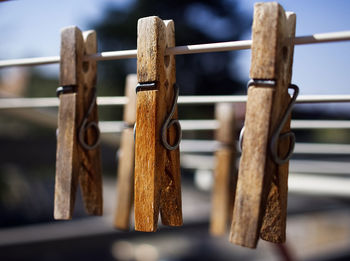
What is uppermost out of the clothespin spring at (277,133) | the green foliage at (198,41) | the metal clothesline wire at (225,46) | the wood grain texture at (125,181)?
the green foliage at (198,41)

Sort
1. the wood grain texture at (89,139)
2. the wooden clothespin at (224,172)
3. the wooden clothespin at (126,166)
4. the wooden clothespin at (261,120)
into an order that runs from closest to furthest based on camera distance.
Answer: the wooden clothespin at (261,120) < the wood grain texture at (89,139) < the wooden clothespin at (126,166) < the wooden clothespin at (224,172)

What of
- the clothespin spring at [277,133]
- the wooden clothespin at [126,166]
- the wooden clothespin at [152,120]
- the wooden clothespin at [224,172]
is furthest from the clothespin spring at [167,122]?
the wooden clothespin at [224,172]

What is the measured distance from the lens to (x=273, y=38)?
586 millimetres

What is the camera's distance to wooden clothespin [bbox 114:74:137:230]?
4.23ft

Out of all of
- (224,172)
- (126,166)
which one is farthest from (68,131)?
(224,172)

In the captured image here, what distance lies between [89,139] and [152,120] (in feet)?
0.70

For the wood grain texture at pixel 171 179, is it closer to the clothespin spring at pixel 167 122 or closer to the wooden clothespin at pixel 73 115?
the clothespin spring at pixel 167 122

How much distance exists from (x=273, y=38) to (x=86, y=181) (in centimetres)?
45

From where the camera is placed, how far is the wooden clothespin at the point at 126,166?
1289 mm

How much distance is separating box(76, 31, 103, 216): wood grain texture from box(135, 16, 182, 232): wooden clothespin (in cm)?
16

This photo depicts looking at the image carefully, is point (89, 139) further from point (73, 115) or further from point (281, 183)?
point (281, 183)

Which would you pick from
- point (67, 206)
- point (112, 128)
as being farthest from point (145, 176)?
point (112, 128)

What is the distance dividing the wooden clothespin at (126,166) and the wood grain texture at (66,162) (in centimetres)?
48

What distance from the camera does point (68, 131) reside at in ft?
2.58
